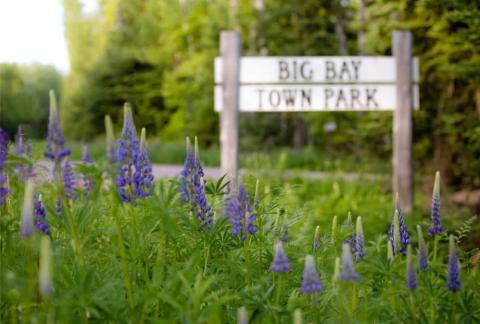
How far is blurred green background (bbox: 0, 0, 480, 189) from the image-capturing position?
9180mm

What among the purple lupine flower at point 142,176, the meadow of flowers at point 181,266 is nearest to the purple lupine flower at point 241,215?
the meadow of flowers at point 181,266

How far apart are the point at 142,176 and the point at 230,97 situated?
17.3 feet

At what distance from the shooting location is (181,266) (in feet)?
7.72

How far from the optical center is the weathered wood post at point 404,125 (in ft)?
25.4

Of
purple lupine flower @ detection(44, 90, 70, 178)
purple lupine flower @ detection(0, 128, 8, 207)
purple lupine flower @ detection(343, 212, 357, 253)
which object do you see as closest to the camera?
purple lupine flower @ detection(44, 90, 70, 178)

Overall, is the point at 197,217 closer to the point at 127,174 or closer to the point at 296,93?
the point at 127,174

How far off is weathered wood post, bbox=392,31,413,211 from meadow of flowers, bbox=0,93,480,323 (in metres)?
5.53

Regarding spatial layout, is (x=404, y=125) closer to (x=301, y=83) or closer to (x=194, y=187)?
(x=301, y=83)

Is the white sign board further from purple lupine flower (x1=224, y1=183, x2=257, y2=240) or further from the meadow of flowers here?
purple lupine flower (x1=224, y1=183, x2=257, y2=240)

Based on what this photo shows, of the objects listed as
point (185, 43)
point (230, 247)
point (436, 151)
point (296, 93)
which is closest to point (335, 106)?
point (296, 93)

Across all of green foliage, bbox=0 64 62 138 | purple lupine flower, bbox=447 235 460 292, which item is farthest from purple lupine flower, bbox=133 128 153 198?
green foliage, bbox=0 64 62 138

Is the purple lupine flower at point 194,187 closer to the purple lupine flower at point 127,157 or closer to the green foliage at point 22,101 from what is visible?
the purple lupine flower at point 127,157

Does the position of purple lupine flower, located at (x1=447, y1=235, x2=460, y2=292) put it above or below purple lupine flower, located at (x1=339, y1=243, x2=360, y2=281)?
below

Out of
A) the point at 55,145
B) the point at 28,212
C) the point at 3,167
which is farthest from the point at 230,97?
the point at 28,212
